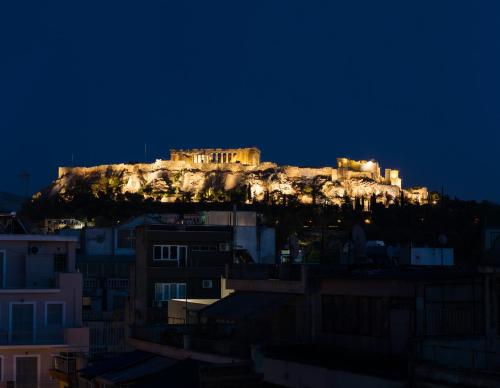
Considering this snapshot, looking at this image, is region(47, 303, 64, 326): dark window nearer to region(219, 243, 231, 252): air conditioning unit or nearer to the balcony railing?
the balcony railing

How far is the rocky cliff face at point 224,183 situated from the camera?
151750 mm

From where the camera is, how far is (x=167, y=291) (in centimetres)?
3716

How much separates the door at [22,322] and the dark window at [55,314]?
51 cm

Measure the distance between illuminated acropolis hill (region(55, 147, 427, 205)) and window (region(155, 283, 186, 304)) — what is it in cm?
11023

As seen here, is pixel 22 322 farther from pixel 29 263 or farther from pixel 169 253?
pixel 169 253

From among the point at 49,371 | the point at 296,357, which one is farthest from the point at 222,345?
the point at 49,371

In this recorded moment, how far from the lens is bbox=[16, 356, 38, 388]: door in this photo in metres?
29.4

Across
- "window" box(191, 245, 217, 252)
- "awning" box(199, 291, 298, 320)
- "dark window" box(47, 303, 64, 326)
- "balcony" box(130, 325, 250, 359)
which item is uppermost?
"window" box(191, 245, 217, 252)

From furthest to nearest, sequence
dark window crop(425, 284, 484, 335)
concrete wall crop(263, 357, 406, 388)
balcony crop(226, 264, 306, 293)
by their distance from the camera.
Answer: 1. balcony crop(226, 264, 306, 293)
2. dark window crop(425, 284, 484, 335)
3. concrete wall crop(263, 357, 406, 388)

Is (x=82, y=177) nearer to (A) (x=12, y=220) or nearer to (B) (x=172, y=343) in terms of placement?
(A) (x=12, y=220)

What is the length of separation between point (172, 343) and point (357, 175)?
14000 cm

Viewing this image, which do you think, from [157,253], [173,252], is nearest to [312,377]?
[157,253]

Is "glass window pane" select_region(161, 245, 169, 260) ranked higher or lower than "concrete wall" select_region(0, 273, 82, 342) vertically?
higher

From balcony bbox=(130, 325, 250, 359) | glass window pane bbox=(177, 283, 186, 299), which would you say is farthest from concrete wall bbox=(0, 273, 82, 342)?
glass window pane bbox=(177, 283, 186, 299)
